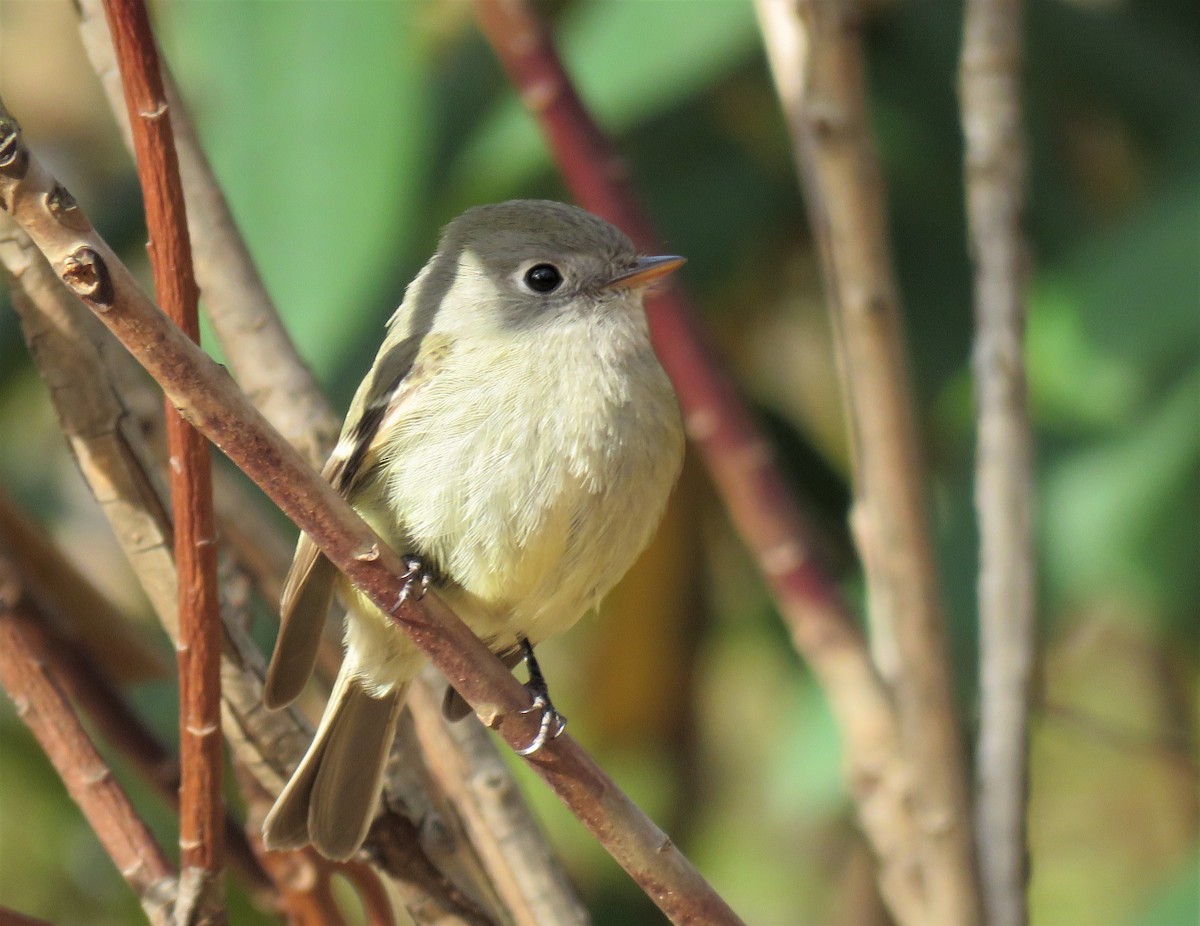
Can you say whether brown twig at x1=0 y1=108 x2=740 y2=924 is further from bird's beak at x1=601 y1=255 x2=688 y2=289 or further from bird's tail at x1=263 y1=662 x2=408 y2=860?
bird's beak at x1=601 y1=255 x2=688 y2=289

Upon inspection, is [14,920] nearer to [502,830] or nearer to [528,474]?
[502,830]

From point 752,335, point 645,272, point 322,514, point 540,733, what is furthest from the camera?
point 752,335

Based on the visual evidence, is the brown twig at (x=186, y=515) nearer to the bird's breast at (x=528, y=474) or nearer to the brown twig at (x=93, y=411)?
the brown twig at (x=93, y=411)

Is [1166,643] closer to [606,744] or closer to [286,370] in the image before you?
[606,744]

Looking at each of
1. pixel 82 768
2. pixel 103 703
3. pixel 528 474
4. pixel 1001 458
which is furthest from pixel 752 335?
pixel 82 768

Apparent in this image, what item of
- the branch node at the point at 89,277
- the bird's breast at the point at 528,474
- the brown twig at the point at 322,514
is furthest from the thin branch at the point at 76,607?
the branch node at the point at 89,277

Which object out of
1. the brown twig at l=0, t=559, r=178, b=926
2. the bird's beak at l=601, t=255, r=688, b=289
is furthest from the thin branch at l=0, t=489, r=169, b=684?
the bird's beak at l=601, t=255, r=688, b=289

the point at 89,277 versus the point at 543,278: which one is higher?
the point at 89,277
